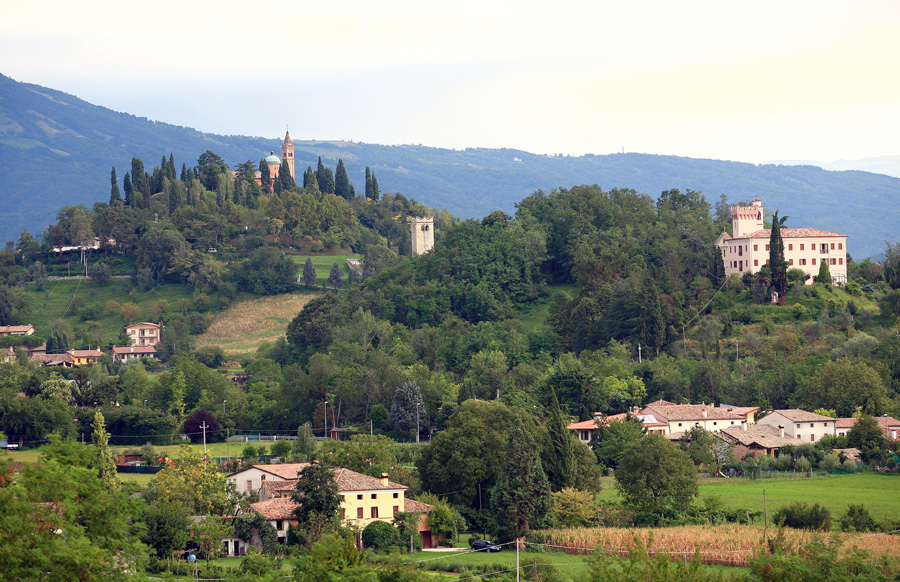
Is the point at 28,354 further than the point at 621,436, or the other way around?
the point at 28,354

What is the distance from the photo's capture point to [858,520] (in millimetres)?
46938

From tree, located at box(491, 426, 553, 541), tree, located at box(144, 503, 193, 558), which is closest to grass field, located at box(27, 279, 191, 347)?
tree, located at box(144, 503, 193, 558)

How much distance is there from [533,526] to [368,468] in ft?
33.2

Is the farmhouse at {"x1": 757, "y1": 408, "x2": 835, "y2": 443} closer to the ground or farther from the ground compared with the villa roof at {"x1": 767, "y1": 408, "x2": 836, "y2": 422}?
closer to the ground

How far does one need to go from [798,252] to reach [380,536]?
5116 centimetres

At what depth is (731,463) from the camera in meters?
65.0

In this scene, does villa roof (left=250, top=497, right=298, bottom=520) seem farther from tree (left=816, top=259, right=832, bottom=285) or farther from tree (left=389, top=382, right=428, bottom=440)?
tree (left=816, top=259, right=832, bottom=285)

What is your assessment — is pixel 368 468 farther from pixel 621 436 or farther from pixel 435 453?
pixel 621 436

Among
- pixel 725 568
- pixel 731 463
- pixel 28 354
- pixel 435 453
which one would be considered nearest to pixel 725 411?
pixel 731 463

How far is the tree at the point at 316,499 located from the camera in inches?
1850

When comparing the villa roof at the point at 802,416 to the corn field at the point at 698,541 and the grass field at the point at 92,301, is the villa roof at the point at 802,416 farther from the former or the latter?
the grass field at the point at 92,301

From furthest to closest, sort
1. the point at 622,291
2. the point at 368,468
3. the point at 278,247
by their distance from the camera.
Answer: the point at 278,247
the point at 622,291
the point at 368,468

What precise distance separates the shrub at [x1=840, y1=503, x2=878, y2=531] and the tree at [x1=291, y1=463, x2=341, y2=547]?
2049 cm

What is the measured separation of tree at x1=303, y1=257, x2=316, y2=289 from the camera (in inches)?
4953
